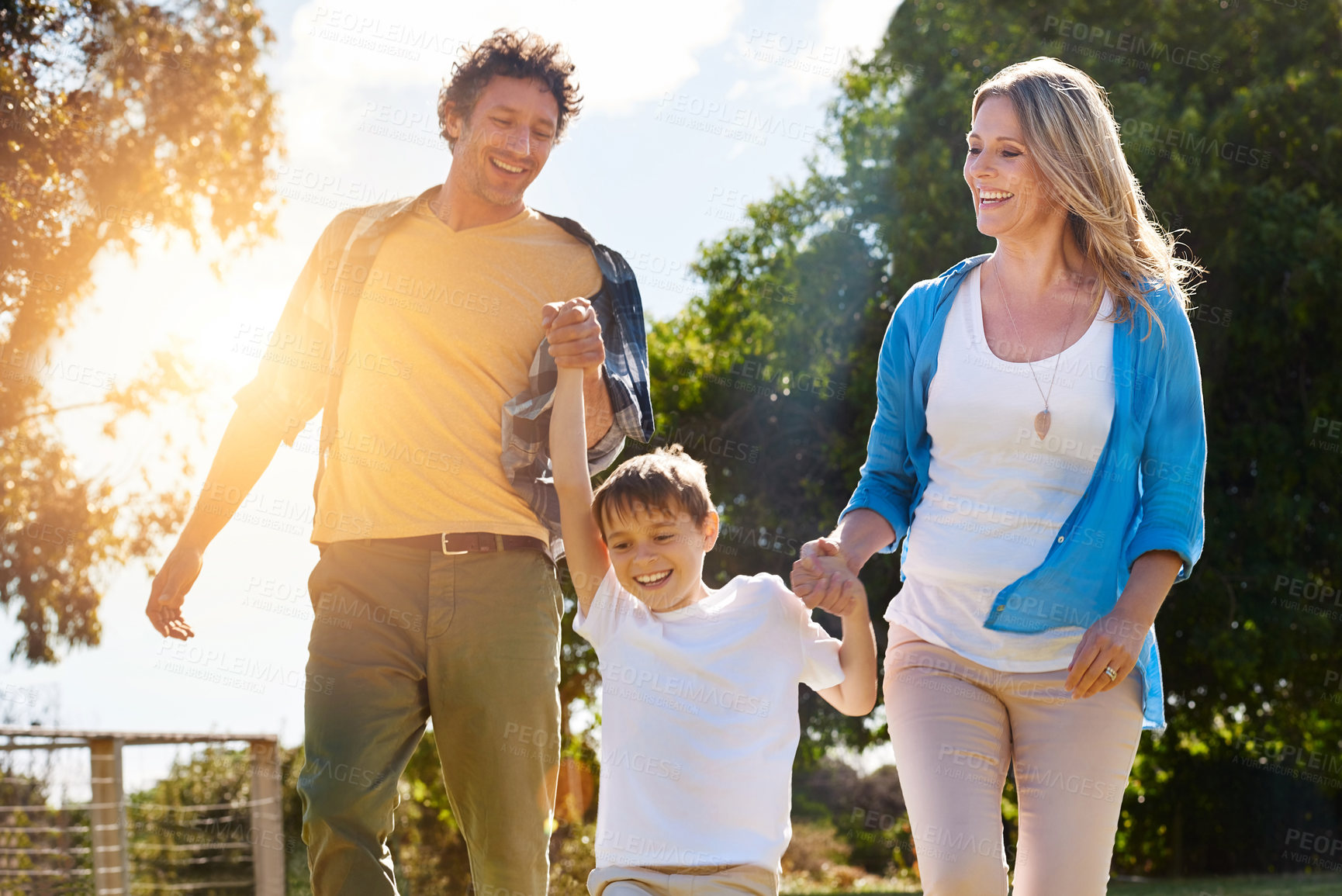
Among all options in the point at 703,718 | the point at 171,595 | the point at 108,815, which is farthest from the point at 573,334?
the point at 108,815

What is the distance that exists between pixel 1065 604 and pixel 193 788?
10865mm

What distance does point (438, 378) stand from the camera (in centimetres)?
303

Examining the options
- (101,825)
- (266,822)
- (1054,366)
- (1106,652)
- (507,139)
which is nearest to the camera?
(1106,652)

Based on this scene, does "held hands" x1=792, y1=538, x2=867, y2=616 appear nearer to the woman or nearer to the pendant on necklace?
the woman

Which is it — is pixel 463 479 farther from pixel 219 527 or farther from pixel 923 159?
pixel 923 159

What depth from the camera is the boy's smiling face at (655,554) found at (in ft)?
9.23

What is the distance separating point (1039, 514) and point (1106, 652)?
0.32 m

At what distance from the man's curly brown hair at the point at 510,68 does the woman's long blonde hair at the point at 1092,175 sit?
→ 1.18 meters

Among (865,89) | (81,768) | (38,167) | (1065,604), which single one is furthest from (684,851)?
(865,89)

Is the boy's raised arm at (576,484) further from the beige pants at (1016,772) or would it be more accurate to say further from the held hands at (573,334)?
the beige pants at (1016,772)

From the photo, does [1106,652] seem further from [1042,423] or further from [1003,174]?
[1003,174]

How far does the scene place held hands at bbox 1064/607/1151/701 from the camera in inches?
92.3

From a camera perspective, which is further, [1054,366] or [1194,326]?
[1194,326]

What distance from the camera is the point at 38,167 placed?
10.4 m
